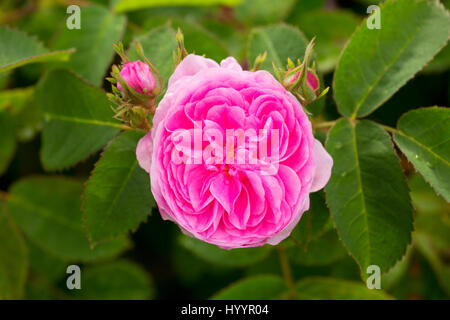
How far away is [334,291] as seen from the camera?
1213 mm

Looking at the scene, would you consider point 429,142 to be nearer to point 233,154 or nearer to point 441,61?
point 233,154

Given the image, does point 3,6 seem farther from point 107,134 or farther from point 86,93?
point 107,134

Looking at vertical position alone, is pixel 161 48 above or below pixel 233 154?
above

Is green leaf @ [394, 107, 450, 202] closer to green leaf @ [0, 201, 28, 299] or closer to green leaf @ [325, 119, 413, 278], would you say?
green leaf @ [325, 119, 413, 278]

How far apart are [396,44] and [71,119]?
0.77m

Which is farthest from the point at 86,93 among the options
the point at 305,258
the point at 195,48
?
the point at 305,258

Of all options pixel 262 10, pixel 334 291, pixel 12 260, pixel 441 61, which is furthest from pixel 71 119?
pixel 441 61

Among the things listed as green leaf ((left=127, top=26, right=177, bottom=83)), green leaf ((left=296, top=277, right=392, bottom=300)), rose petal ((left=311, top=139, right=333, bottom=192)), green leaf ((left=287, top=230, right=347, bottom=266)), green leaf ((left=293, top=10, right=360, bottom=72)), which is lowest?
green leaf ((left=296, top=277, right=392, bottom=300))

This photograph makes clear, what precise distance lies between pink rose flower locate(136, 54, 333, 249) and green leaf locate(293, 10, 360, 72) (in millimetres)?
791

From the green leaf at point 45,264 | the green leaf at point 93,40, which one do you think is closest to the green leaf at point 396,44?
the green leaf at point 93,40

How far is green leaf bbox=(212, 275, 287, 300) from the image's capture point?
120 centimetres

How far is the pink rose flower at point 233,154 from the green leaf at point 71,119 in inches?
12.2

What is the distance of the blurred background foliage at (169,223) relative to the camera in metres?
1.25

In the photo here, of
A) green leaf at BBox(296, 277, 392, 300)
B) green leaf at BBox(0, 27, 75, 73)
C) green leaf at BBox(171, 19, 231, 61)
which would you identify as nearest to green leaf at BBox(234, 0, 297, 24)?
green leaf at BBox(171, 19, 231, 61)
